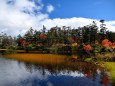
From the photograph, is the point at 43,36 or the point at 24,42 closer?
the point at 43,36

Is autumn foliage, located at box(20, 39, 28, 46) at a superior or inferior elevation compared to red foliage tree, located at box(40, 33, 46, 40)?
inferior

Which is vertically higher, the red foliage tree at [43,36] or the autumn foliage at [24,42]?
the red foliage tree at [43,36]

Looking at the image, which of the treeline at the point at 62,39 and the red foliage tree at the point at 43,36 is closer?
the treeline at the point at 62,39

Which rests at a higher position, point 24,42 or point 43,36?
point 43,36

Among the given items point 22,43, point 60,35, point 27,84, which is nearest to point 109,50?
point 27,84

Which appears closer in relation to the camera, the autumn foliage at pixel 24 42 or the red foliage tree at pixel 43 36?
the red foliage tree at pixel 43 36

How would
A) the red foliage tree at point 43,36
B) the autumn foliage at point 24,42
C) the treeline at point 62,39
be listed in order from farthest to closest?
the autumn foliage at point 24,42, the red foliage tree at point 43,36, the treeline at point 62,39

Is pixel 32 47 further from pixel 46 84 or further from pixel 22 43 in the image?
pixel 46 84

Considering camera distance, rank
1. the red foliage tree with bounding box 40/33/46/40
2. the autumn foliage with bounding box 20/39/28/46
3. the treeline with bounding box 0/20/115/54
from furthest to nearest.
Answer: the autumn foliage with bounding box 20/39/28/46, the red foliage tree with bounding box 40/33/46/40, the treeline with bounding box 0/20/115/54

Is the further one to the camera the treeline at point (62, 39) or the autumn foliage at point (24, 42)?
the autumn foliage at point (24, 42)

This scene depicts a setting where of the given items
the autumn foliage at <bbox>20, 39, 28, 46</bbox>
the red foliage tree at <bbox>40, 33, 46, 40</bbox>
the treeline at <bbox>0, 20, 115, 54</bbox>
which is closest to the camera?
the treeline at <bbox>0, 20, 115, 54</bbox>

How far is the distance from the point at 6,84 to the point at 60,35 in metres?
102

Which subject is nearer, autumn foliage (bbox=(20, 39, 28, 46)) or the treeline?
the treeline

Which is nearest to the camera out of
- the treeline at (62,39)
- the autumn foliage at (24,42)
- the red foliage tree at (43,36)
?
the treeline at (62,39)
